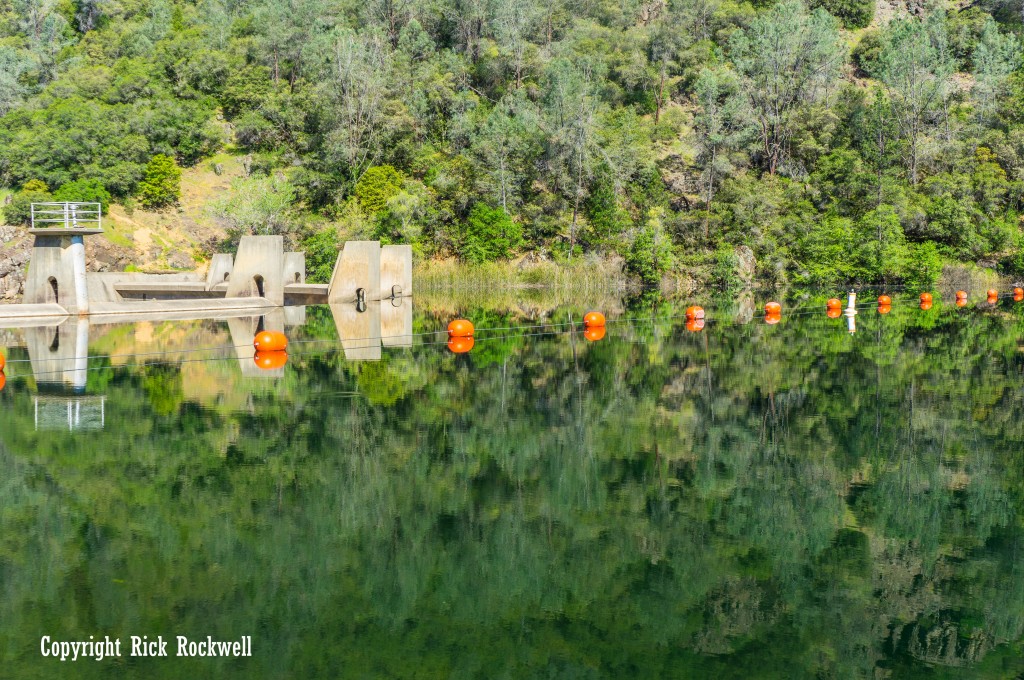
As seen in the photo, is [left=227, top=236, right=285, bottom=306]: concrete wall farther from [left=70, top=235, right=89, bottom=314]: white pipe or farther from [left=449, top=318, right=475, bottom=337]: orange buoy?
[left=449, top=318, right=475, bottom=337]: orange buoy

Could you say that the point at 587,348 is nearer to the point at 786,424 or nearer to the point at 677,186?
the point at 786,424

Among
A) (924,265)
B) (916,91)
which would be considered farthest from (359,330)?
(916,91)

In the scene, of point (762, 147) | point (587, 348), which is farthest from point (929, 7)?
point (587, 348)

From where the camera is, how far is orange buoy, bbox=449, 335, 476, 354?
1875 cm

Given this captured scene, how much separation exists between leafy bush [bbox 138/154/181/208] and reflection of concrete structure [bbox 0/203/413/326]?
15060 mm

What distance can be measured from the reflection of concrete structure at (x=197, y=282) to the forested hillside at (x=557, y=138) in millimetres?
10717

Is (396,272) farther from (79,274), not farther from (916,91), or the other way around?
(916,91)

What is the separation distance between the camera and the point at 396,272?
35.1 metres

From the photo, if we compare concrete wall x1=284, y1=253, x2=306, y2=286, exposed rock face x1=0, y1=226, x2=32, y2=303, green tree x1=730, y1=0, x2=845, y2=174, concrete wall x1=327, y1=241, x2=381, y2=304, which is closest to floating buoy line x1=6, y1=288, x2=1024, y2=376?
concrete wall x1=327, y1=241, x2=381, y2=304

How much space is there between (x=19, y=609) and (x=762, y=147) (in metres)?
50.1

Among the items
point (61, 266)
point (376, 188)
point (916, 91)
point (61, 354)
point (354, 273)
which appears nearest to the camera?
point (61, 354)

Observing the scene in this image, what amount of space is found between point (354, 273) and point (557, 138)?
18709 millimetres

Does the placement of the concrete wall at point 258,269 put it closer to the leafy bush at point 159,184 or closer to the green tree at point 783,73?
the leafy bush at point 159,184

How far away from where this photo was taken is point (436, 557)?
662cm
